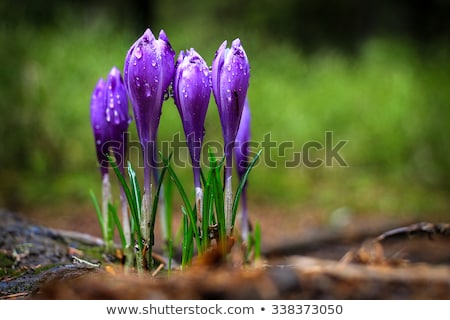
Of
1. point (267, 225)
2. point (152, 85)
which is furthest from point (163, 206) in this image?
point (267, 225)

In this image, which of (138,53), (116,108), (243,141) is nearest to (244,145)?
(243,141)

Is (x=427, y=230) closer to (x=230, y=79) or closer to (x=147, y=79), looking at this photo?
(x=230, y=79)

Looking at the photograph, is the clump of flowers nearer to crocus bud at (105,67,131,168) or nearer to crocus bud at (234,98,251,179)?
crocus bud at (105,67,131,168)

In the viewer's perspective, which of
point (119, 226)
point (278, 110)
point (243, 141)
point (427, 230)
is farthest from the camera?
point (278, 110)

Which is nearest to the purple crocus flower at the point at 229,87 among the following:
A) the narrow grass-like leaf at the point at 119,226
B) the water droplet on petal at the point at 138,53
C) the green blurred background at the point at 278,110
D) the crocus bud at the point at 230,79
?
the crocus bud at the point at 230,79

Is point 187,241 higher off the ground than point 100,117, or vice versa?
point 100,117

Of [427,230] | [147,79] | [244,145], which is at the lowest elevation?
[427,230]

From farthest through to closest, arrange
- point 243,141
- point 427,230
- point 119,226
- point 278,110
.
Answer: point 278,110 → point 243,141 → point 119,226 → point 427,230
